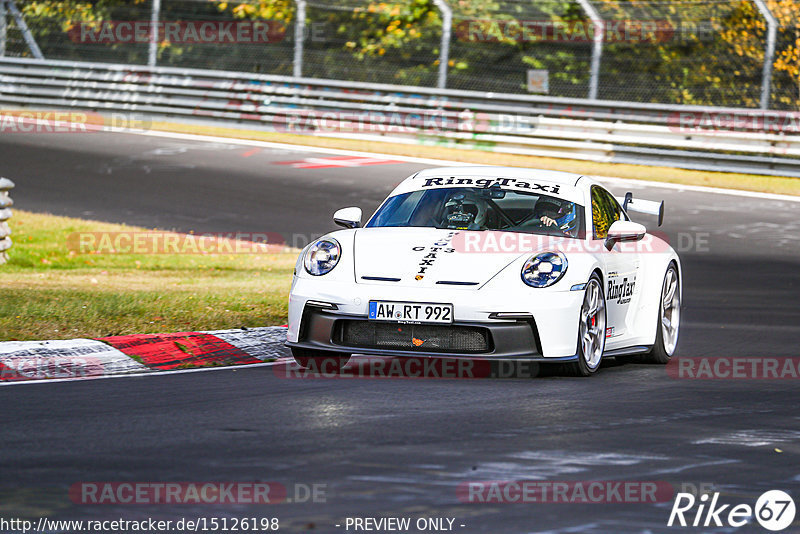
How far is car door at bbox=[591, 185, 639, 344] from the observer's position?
28.7 feet

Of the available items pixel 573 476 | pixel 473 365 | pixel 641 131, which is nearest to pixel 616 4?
pixel 641 131

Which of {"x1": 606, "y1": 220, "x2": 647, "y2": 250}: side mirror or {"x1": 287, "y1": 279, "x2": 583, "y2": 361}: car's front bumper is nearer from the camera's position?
{"x1": 287, "y1": 279, "x2": 583, "y2": 361}: car's front bumper

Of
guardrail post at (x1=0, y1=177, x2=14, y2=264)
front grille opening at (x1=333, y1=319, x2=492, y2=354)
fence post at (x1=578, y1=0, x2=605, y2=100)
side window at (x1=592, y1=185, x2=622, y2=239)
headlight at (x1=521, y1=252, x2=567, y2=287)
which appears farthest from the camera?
fence post at (x1=578, y1=0, x2=605, y2=100)

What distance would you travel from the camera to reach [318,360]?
340 inches

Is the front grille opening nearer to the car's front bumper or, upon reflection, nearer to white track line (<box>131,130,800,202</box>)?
the car's front bumper

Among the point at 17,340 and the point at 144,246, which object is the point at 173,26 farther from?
the point at 17,340

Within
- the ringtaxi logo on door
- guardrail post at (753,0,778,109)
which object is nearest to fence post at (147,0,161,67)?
guardrail post at (753,0,778,109)

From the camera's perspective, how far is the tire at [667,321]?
9.60m

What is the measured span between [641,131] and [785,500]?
17864mm

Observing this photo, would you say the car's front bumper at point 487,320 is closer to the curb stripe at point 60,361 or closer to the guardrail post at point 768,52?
the curb stripe at point 60,361

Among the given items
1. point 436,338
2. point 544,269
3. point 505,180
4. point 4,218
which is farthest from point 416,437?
point 4,218

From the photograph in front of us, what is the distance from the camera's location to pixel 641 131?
2277 centimetres

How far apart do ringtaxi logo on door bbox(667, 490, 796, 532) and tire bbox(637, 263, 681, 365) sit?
165 inches

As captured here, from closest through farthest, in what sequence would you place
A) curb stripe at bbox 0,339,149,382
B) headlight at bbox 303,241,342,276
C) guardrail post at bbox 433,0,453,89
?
1. curb stripe at bbox 0,339,149,382
2. headlight at bbox 303,241,342,276
3. guardrail post at bbox 433,0,453,89
